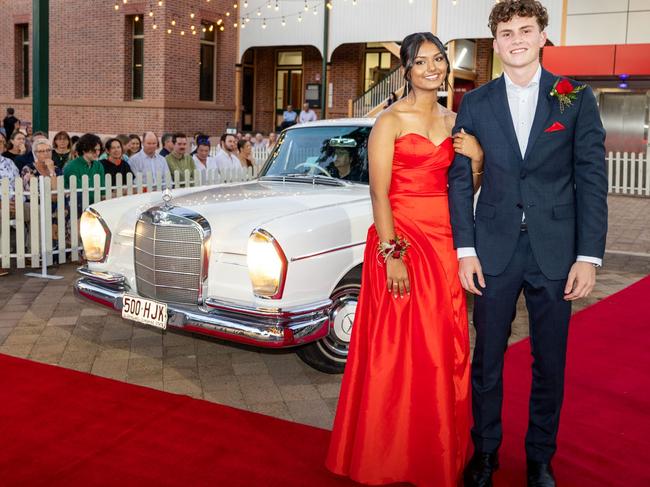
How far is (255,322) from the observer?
4.67 metres

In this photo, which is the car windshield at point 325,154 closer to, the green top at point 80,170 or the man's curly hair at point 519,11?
the man's curly hair at point 519,11

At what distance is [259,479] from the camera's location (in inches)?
139

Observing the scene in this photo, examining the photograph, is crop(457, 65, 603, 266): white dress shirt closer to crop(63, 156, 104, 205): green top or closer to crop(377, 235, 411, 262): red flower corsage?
crop(377, 235, 411, 262): red flower corsage

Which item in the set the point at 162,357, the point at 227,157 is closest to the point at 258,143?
the point at 227,157

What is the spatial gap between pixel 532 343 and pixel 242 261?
6.61ft

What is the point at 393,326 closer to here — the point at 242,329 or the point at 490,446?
the point at 490,446

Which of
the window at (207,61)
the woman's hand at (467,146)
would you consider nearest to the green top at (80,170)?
the woman's hand at (467,146)

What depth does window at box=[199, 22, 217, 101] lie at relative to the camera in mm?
24516

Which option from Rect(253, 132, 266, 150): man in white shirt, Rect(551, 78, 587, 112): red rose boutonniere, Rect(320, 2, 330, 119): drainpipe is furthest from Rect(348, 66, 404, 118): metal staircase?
Rect(551, 78, 587, 112): red rose boutonniere

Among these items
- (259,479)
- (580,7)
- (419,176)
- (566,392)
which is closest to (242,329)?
(259,479)

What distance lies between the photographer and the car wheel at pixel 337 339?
5191mm

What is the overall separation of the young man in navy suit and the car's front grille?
2.12 metres

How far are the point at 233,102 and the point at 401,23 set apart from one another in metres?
6.09

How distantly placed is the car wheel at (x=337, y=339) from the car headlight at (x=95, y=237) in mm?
1574
